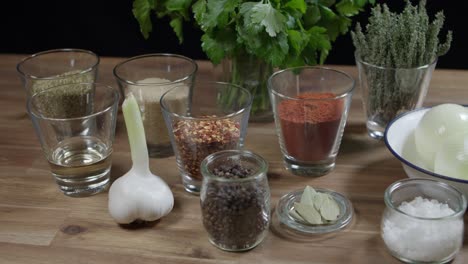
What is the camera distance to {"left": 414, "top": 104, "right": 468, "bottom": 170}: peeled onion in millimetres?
1226

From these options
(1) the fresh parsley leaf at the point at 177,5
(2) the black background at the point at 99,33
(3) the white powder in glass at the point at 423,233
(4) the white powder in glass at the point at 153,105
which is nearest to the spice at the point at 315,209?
(3) the white powder in glass at the point at 423,233

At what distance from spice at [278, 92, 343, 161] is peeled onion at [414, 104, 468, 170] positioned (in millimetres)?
145

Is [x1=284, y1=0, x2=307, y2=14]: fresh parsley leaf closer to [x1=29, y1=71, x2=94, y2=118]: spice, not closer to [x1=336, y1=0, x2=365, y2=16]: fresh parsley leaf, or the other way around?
[x1=336, y1=0, x2=365, y2=16]: fresh parsley leaf

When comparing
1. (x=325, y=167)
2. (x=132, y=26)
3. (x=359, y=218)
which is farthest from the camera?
(x=132, y=26)

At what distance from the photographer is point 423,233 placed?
1.05 m

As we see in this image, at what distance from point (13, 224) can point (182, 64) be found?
485mm

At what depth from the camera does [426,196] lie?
3.76 feet

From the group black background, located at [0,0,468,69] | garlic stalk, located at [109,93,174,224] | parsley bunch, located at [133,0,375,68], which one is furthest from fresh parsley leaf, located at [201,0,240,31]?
black background, located at [0,0,468,69]

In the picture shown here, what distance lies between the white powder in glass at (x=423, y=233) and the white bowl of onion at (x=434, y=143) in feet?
0.26

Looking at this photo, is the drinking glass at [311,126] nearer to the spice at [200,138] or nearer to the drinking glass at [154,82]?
the spice at [200,138]

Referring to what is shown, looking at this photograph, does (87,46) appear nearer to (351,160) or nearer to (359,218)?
(351,160)

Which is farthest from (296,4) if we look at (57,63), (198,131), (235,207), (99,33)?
(99,33)

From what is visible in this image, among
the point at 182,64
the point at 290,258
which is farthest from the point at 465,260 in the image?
the point at 182,64

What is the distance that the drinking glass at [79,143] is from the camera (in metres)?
1.26
